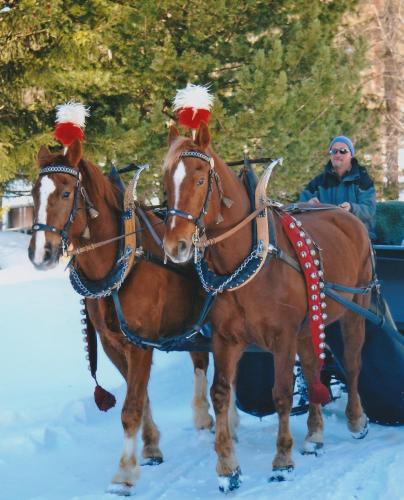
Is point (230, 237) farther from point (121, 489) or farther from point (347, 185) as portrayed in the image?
point (347, 185)

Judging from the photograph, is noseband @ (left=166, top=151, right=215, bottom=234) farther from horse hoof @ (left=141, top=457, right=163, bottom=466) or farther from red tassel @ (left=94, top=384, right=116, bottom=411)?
horse hoof @ (left=141, top=457, right=163, bottom=466)

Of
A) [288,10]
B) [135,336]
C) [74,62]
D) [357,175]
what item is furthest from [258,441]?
[288,10]

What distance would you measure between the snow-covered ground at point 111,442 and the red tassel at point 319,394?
41cm

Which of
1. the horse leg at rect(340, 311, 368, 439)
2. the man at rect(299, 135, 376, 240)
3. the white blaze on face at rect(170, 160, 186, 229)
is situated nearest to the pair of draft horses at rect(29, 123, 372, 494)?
the white blaze on face at rect(170, 160, 186, 229)

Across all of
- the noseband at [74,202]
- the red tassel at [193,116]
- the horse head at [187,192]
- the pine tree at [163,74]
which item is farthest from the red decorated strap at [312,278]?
the pine tree at [163,74]

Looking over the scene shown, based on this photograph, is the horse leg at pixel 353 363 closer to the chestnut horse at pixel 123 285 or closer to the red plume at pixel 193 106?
the chestnut horse at pixel 123 285

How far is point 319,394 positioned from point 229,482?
87 cm

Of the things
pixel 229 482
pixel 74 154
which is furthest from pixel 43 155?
pixel 229 482

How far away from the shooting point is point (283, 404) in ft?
16.5

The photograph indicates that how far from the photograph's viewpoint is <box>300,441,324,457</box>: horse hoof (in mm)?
5629

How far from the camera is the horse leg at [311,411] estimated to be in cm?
568

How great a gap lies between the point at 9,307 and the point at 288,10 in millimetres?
6662

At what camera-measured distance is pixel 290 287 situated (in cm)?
500

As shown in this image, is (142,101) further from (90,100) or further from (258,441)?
(258,441)
